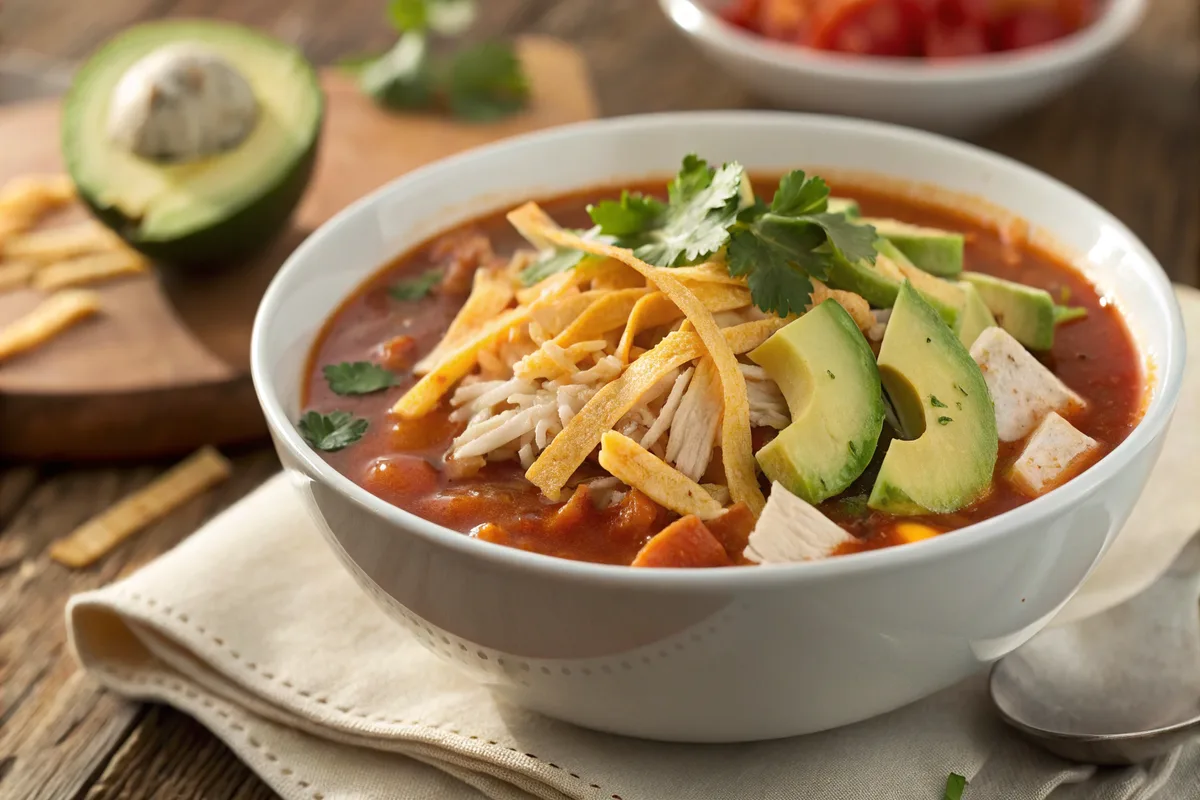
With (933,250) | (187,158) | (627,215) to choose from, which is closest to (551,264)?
(627,215)

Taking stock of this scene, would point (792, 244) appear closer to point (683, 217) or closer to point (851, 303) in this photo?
point (851, 303)

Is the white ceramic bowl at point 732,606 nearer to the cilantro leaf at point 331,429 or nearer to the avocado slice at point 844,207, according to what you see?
the cilantro leaf at point 331,429

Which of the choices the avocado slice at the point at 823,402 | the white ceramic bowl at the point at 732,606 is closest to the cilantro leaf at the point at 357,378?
the white ceramic bowl at the point at 732,606

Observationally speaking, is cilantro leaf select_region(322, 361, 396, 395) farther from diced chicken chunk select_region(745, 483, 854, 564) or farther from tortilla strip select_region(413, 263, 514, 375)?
diced chicken chunk select_region(745, 483, 854, 564)

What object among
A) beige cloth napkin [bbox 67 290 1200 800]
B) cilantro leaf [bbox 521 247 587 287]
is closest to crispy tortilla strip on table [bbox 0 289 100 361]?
beige cloth napkin [bbox 67 290 1200 800]

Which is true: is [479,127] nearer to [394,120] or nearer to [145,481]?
[394,120]

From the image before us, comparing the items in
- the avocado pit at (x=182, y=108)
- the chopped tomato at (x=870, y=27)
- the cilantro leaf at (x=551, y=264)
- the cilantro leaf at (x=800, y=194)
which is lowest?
the avocado pit at (x=182, y=108)
